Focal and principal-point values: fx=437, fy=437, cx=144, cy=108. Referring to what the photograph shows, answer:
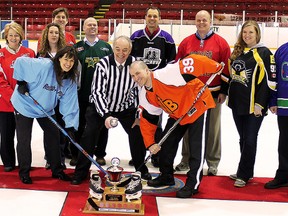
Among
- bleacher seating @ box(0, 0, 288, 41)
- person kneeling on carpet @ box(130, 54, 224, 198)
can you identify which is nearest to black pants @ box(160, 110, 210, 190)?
person kneeling on carpet @ box(130, 54, 224, 198)

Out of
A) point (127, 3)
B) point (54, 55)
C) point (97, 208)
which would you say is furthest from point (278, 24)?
point (97, 208)

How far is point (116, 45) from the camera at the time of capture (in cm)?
302

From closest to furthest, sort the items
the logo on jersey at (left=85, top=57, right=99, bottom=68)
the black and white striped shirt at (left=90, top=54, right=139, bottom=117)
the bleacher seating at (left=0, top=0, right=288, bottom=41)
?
the black and white striped shirt at (left=90, top=54, right=139, bottom=117), the logo on jersey at (left=85, top=57, right=99, bottom=68), the bleacher seating at (left=0, top=0, right=288, bottom=41)

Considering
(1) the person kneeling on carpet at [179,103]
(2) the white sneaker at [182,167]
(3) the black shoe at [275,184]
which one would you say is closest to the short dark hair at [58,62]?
(1) the person kneeling on carpet at [179,103]

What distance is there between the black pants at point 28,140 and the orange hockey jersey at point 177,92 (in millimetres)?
682

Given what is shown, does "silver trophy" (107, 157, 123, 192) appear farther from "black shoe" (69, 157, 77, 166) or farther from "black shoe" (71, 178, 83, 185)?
"black shoe" (69, 157, 77, 166)

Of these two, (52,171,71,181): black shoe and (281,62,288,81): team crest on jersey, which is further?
(52,171,71,181): black shoe

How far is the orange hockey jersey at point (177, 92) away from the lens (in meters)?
2.87

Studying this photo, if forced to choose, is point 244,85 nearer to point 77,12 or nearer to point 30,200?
point 30,200

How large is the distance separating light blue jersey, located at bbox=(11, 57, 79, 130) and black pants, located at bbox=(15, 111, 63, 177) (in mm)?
69

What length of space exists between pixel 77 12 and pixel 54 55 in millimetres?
10735

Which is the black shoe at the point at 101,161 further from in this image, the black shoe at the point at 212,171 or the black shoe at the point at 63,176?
the black shoe at the point at 212,171

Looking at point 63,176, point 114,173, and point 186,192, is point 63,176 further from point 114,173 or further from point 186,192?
point 186,192

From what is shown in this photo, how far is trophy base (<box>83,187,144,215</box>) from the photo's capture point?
2.66 metres
